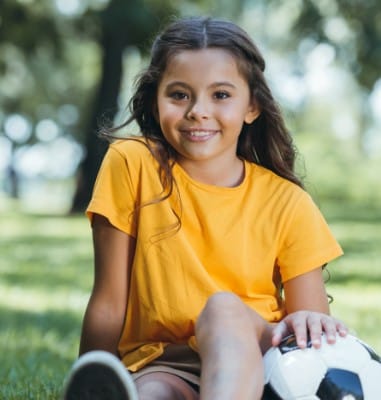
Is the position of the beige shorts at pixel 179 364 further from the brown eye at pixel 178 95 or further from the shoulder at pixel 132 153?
the brown eye at pixel 178 95

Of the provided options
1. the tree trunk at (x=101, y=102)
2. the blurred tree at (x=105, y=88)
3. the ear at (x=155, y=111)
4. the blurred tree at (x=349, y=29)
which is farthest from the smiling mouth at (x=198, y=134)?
the tree trunk at (x=101, y=102)

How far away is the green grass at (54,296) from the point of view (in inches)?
154

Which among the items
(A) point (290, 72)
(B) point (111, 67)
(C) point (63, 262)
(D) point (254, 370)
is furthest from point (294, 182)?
(A) point (290, 72)

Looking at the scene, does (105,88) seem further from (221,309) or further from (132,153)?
(221,309)

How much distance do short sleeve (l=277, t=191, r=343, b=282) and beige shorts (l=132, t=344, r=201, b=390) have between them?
431 mm

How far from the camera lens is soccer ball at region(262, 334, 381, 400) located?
7.55 feet

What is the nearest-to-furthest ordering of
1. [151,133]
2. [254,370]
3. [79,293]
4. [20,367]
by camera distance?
[254,370]
[151,133]
[20,367]
[79,293]

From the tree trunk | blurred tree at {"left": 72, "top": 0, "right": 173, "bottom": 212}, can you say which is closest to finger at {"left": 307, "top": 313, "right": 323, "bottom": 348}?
blurred tree at {"left": 72, "top": 0, "right": 173, "bottom": 212}

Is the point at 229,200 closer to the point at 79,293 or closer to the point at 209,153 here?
the point at 209,153

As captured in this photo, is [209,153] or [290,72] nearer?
[209,153]

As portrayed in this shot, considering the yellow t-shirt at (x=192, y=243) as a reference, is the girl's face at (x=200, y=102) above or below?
above

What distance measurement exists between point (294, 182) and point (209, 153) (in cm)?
37

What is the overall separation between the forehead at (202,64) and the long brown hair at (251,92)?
0.02 meters

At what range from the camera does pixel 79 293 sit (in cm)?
659
